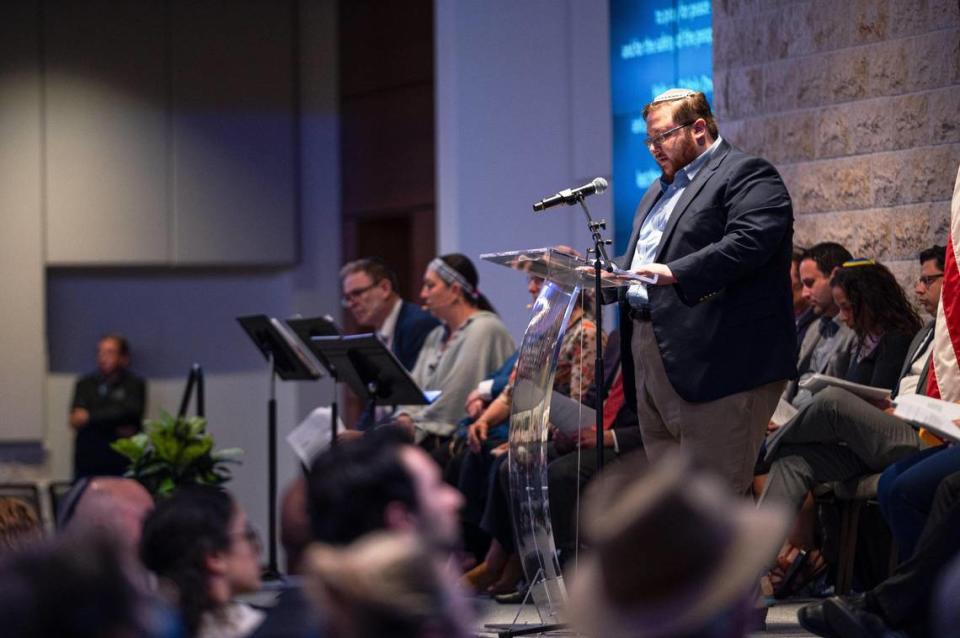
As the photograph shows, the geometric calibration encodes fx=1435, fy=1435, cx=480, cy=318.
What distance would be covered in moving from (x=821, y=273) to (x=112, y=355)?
555 centimetres

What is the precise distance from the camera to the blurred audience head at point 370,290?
6285 millimetres

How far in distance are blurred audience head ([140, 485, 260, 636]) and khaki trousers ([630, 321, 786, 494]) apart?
154cm

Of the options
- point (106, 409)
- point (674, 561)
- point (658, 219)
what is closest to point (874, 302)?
point (658, 219)

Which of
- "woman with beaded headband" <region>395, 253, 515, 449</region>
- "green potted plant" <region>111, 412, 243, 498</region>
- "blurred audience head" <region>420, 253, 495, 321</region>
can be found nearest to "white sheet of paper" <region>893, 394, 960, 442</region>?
"woman with beaded headband" <region>395, 253, 515, 449</region>

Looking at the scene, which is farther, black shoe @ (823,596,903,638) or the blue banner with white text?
the blue banner with white text

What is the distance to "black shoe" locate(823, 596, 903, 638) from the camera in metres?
3.15

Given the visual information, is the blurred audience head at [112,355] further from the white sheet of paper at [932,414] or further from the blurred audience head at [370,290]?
the white sheet of paper at [932,414]

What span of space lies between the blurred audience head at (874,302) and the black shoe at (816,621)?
4.80 ft

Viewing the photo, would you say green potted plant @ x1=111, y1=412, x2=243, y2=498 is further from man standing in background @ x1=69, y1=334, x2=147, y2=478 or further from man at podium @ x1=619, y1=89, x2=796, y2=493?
man standing in background @ x1=69, y1=334, x2=147, y2=478

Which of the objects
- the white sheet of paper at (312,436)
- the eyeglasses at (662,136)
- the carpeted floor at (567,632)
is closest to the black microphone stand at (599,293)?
the eyeglasses at (662,136)

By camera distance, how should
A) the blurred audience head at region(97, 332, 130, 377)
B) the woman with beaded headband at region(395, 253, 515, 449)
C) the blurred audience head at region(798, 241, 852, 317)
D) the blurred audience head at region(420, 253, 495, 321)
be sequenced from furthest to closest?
the blurred audience head at region(97, 332, 130, 377) → the blurred audience head at region(420, 253, 495, 321) → the woman with beaded headband at region(395, 253, 515, 449) → the blurred audience head at region(798, 241, 852, 317)

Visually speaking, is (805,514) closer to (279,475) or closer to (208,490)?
(208,490)

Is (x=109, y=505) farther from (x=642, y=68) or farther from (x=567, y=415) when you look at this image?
(x=642, y=68)

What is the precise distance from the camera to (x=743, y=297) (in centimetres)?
365
